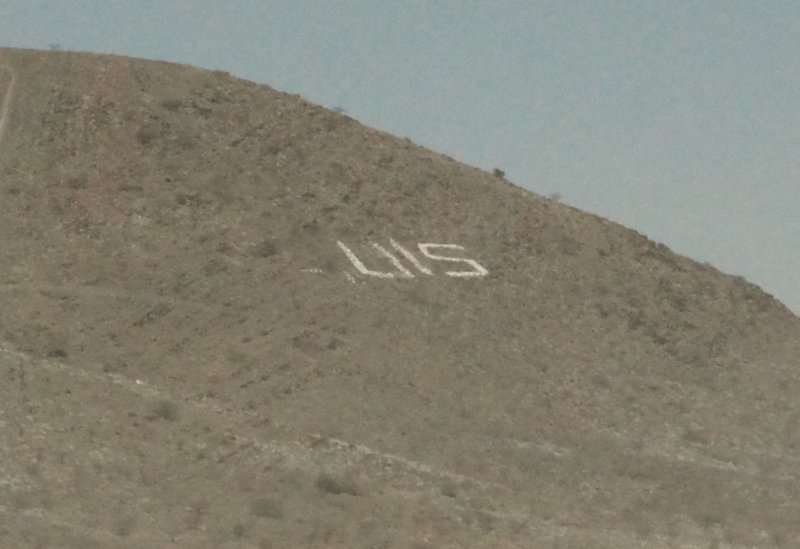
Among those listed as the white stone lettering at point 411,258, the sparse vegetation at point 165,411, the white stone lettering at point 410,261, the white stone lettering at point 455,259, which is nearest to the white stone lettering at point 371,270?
the white stone lettering at point 410,261

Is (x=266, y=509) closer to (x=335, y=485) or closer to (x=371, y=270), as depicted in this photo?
(x=335, y=485)

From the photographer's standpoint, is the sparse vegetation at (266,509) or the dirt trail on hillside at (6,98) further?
the dirt trail on hillside at (6,98)

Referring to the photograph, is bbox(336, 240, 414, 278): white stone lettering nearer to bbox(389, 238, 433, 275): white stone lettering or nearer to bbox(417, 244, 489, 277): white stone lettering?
bbox(389, 238, 433, 275): white stone lettering

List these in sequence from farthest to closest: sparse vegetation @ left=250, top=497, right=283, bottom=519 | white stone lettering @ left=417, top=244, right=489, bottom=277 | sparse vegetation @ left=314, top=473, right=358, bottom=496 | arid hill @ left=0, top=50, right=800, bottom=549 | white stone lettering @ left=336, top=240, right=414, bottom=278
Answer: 1. white stone lettering @ left=417, top=244, right=489, bottom=277
2. white stone lettering @ left=336, top=240, right=414, bottom=278
3. sparse vegetation @ left=314, top=473, right=358, bottom=496
4. arid hill @ left=0, top=50, right=800, bottom=549
5. sparse vegetation @ left=250, top=497, right=283, bottom=519

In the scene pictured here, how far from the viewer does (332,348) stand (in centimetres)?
4091

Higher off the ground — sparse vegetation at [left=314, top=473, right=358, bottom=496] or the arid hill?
the arid hill

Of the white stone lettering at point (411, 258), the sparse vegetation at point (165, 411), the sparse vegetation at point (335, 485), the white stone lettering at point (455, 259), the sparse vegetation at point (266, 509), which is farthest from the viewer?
the white stone lettering at point (455, 259)

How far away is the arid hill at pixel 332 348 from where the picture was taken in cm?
2767

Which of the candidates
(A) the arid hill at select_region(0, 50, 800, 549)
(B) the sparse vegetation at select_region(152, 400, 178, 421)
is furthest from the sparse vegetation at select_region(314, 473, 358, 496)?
(B) the sparse vegetation at select_region(152, 400, 178, 421)

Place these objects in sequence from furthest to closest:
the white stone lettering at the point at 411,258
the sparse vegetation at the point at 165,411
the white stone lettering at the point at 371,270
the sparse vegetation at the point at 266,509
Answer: the white stone lettering at the point at 411,258, the white stone lettering at the point at 371,270, the sparse vegetation at the point at 165,411, the sparse vegetation at the point at 266,509

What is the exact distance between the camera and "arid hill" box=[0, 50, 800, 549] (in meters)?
27.7

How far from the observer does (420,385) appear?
1559 inches

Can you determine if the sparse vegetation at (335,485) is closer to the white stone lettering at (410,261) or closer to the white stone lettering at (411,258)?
the white stone lettering at (410,261)

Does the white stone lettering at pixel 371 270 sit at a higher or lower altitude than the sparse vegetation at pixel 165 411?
higher
